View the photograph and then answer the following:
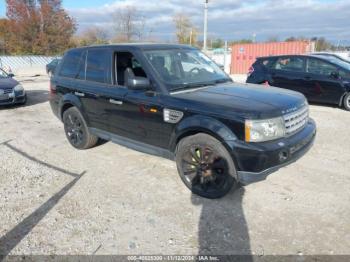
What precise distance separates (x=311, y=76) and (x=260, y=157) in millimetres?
6746

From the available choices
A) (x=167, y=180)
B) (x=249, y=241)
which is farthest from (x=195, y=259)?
(x=167, y=180)

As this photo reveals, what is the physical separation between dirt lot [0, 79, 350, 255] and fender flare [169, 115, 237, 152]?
0.80 m

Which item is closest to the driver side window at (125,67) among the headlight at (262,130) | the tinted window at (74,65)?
the tinted window at (74,65)

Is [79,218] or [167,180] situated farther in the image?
[167,180]

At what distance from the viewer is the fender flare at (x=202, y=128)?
145 inches

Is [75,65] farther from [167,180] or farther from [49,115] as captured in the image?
[49,115]

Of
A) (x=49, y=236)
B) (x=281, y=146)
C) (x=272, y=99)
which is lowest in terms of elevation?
(x=49, y=236)

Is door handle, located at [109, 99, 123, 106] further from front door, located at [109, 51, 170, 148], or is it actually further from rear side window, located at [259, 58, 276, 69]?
rear side window, located at [259, 58, 276, 69]

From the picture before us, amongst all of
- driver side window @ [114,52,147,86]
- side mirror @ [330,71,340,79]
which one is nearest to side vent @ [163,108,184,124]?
driver side window @ [114,52,147,86]

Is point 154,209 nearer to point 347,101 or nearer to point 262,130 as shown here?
point 262,130

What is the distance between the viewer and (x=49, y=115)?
9.42m

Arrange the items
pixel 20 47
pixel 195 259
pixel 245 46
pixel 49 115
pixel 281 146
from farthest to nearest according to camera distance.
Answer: pixel 20 47 < pixel 245 46 < pixel 49 115 < pixel 281 146 < pixel 195 259

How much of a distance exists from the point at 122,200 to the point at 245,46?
2253 centimetres

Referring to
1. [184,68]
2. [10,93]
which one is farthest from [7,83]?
[184,68]
